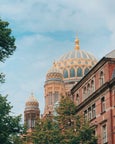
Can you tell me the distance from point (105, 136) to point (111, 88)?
186 inches

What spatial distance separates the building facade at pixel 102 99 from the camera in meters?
45.8

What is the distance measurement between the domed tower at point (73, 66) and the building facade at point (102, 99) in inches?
2648

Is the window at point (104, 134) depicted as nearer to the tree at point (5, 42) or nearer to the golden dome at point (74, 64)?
the tree at point (5, 42)

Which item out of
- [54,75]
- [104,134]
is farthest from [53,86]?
[104,134]

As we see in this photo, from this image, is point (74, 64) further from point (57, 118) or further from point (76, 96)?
point (57, 118)

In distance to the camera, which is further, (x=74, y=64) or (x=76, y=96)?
(x=74, y=64)

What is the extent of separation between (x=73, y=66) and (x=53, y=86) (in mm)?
7611

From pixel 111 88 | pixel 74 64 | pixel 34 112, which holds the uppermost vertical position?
pixel 74 64

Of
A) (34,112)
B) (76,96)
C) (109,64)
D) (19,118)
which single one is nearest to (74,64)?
(34,112)

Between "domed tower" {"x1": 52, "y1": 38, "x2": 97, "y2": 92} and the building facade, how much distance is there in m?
67.3

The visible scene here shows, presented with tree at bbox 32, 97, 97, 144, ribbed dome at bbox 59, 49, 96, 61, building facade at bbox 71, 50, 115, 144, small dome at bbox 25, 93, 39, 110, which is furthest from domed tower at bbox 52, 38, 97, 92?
tree at bbox 32, 97, 97, 144

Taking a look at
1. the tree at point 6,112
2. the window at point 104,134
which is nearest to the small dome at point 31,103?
the window at point 104,134

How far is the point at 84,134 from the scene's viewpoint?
4350cm

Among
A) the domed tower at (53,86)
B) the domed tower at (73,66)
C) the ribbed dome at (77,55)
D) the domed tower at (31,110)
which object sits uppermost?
the ribbed dome at (77,55)
